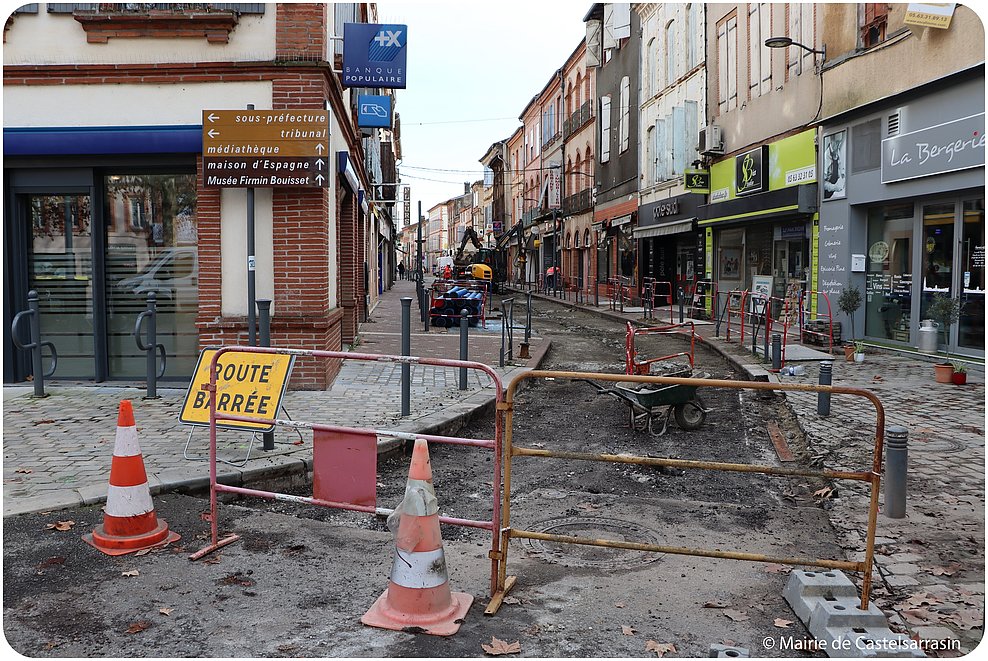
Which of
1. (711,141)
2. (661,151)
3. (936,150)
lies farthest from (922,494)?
(661,151)

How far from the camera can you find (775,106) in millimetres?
17250

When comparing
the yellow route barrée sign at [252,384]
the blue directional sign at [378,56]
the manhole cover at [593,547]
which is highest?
the blue directional sign at [378,56]

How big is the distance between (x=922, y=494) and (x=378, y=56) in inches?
324

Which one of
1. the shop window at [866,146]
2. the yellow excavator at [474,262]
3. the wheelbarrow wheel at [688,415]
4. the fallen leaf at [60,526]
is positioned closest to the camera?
the fallen leaf at [60,526]

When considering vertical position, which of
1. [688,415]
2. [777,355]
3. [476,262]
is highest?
[476,262]

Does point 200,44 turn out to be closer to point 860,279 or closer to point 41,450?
point 41,450

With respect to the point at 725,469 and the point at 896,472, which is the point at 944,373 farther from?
the point at 725,469

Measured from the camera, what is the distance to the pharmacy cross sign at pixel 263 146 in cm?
873

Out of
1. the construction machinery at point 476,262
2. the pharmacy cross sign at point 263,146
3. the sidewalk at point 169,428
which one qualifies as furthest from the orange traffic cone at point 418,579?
the construction machinery at point 476,262

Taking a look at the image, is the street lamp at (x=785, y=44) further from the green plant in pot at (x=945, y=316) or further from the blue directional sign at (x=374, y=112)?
the blue directional sign at (x=374, y=112)

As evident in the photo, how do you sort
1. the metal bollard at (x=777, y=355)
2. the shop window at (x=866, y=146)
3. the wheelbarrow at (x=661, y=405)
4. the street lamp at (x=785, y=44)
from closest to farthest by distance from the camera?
the wheelbarrow at (x=661, y=405), the metal bollard at (x=777, y=355), the shop window at (x=866, y=146), the street lamp at (x=785, y=44)

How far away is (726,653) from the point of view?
324 centimetres

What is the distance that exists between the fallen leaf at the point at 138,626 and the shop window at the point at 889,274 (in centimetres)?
1259

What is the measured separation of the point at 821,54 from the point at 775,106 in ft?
7.08
